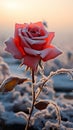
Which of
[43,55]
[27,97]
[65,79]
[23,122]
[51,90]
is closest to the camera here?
[43,55]

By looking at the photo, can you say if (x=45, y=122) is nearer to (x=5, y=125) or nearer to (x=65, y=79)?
(x=5, y=125)

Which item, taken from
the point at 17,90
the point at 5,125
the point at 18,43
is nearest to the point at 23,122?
the point at 5,125

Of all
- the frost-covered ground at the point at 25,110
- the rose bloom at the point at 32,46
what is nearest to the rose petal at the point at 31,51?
the rose bloom at the point at 32,46

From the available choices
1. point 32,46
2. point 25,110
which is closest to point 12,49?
point 32,46

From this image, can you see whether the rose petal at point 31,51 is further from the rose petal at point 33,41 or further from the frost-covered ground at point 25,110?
the frost-covered ground at point 25,110

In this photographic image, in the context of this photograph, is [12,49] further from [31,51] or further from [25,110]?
[25,110]
